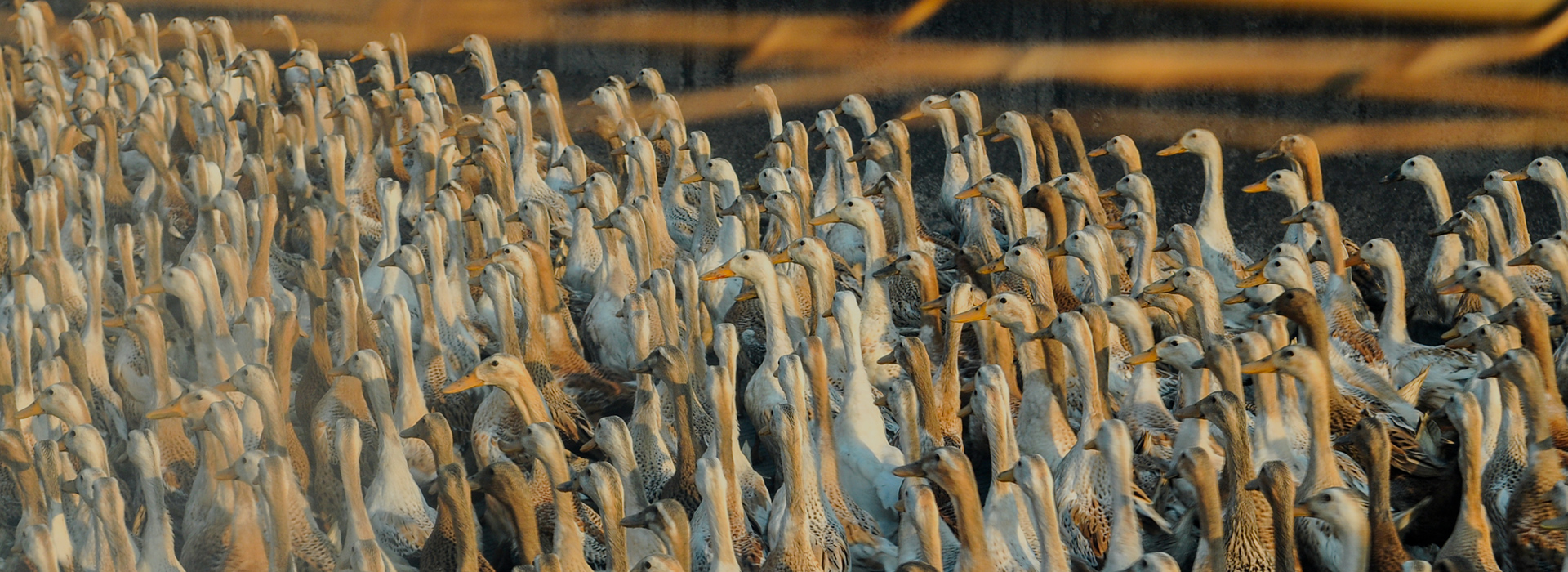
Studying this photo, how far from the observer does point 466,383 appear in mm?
6176

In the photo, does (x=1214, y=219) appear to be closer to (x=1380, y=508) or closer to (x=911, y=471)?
(x=1380, y=508)

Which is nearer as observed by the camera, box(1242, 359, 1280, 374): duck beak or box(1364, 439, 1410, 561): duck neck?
box(1364, 439, 1410, 561): duck neck

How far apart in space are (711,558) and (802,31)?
680 cm

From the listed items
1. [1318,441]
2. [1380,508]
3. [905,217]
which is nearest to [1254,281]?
[905,217]

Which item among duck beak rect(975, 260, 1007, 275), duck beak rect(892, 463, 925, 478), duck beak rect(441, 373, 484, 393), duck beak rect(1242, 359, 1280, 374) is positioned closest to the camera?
duck beak rect(892, 463, 925, 478)

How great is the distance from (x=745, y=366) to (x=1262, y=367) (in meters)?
2.39

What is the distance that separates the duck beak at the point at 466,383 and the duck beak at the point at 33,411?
1555 millimetres

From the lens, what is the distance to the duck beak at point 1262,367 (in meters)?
5.78

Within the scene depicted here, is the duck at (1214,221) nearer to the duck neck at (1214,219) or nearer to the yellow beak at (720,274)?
the duck neck at (1214,219)

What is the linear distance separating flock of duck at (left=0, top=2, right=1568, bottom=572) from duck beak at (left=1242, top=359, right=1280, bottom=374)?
0.5 inches

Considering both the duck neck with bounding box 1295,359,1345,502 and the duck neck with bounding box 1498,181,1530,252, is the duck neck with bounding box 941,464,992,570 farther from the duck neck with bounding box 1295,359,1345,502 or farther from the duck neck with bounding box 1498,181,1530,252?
the duck neck with bounding box 1498,181,1530,252

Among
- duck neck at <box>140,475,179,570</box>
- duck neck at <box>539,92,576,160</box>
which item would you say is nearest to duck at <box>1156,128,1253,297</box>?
duck neck at <box>539,92,576,160</box>

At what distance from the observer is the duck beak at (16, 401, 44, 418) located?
20.4 ft

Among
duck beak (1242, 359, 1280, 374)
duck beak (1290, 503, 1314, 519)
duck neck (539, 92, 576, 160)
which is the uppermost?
duck beak (1242, 359, 1280, 374)
